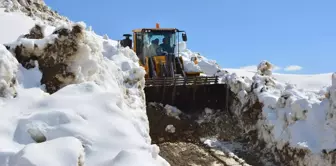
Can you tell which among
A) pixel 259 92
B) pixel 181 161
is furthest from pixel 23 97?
pixel 259 92

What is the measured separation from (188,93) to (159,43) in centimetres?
239

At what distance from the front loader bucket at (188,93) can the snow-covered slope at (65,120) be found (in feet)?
22.6

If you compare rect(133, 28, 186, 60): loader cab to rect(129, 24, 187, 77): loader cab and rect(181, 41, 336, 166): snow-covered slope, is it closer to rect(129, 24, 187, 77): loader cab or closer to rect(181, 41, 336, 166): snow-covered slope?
rect(129, 24, 187, 77): loader cab

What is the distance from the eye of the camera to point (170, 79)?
1253 centimetres

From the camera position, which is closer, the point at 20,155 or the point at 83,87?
the point at 20,155

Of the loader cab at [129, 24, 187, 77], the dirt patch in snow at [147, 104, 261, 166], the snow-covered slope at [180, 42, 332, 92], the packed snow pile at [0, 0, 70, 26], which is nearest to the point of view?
the dirt patch in snow at [147, 104, 261, 166]

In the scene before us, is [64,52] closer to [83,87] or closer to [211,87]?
[83,87]

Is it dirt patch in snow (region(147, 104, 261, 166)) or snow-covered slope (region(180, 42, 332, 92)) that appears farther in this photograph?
snow-covered slope (region(180, 42, 332, 92))

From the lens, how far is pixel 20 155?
131 inches

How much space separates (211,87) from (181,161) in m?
4.10

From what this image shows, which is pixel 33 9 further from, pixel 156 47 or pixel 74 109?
pixel 74 109

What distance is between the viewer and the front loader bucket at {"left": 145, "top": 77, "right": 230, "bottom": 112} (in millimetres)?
12500

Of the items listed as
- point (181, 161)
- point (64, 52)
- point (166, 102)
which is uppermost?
point (64, 52)

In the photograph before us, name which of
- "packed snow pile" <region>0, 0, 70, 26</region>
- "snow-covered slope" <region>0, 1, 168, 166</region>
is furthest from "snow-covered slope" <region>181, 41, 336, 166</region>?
"packed snow pile" <region>0, 0, 70, 26</region>
